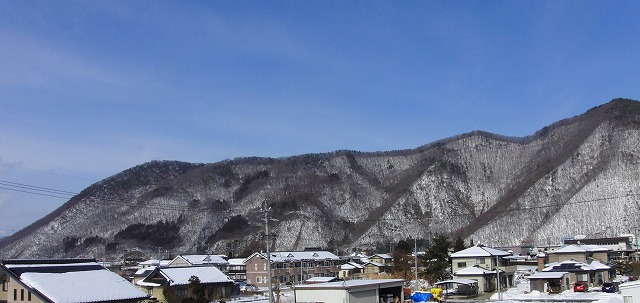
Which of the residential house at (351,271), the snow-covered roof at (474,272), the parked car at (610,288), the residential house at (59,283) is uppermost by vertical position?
the residential house at (59,283)

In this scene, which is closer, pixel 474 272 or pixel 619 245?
pixel 474 272

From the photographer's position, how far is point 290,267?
69.5m

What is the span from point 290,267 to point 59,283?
4134 cm

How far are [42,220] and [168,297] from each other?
174 metres

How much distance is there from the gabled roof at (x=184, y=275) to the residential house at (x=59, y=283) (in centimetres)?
1420

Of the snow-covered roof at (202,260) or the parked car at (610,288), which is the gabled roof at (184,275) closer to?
the snow-covered roof at (202,260)

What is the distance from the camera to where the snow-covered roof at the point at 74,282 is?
95.8 feet

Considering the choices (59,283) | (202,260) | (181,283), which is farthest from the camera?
(202,260)

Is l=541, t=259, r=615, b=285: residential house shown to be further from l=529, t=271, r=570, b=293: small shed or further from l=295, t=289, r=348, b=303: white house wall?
l=295, t=289, r=348, b=303: white house wall

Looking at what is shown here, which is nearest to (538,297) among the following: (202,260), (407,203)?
(202,260)

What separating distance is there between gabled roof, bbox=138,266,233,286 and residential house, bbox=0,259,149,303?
46.6 ft

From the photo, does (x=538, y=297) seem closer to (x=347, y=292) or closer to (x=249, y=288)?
(x=347, y=292)

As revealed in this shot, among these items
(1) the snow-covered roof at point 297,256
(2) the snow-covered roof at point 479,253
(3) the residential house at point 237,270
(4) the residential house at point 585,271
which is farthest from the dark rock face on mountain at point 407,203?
(2) the snow-covered roof at point 479,253

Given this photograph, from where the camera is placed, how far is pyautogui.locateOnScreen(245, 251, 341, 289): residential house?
67438 millimetres
